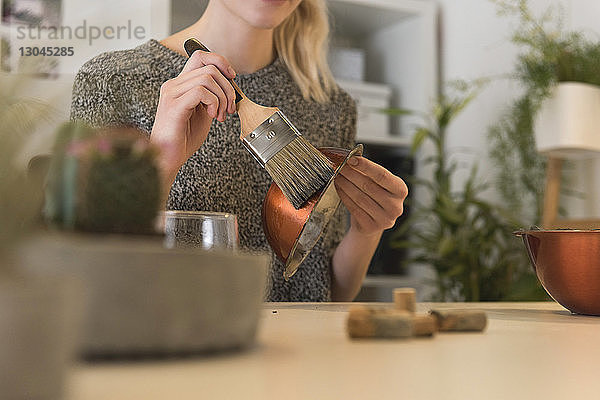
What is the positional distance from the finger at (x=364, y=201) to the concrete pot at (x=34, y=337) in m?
0.50

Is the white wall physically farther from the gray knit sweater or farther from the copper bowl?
the copper bowl

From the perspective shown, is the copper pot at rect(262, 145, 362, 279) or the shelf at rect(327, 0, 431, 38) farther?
the shelf at rect(327, 0, 431, 38)

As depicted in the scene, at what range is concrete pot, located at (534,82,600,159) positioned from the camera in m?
1.75

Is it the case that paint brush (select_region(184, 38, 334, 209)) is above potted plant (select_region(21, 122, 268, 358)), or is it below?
above

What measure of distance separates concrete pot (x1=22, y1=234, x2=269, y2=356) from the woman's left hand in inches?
15.2

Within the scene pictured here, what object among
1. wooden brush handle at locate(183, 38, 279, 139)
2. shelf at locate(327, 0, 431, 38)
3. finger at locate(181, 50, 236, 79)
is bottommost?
wooden brush handle at locate(183, 38, 279, 139)

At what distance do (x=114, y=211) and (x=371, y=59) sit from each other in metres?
2.53

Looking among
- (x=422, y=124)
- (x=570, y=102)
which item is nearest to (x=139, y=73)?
(x=570, y=102)

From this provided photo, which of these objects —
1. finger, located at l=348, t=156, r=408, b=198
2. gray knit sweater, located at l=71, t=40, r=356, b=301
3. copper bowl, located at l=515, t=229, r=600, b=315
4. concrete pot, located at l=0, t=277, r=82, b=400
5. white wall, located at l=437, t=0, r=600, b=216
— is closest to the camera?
concrete pot, located at l=0, t=277, r=82, b=400

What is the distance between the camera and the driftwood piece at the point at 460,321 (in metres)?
0.37

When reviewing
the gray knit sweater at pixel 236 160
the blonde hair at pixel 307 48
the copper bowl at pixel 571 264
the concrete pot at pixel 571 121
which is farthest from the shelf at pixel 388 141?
the copper bowl at pixel 571 264

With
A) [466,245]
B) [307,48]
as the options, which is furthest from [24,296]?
[466,245]

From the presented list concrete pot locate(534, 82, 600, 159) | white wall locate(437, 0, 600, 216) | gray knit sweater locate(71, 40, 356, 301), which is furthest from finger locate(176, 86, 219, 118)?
white wall locate(437, 0, 600, 216)

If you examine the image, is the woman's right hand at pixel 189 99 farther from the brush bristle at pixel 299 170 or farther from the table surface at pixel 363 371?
the table surface at pixel 363 371
